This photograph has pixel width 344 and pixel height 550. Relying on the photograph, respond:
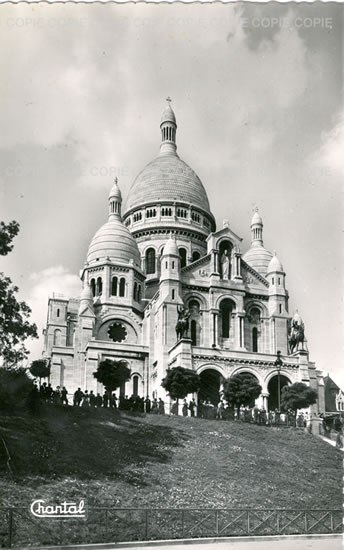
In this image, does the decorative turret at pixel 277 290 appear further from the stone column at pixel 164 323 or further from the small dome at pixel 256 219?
the small dome at pixel 256 219

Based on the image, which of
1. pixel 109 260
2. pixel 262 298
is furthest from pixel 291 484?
pixel 109 260

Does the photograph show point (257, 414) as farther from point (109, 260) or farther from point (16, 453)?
point (109, 260)

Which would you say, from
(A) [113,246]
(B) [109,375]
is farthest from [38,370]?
(A) [113,246]

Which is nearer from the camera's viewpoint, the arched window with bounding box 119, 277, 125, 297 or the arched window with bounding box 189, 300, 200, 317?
the arched window with bounding box 189, 300, 200, 317

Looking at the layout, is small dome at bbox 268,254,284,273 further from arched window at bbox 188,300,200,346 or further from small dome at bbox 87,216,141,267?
small dome at bbox 87,216,141,267

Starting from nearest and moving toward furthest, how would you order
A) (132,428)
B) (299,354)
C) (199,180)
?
(132,428)
(299,354)
(199,180)

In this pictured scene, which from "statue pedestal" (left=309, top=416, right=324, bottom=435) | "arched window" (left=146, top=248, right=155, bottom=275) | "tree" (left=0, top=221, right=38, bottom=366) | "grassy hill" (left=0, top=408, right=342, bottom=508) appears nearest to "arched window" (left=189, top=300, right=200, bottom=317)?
"arched window" (left=146, top=248, right=155, bottom=275)

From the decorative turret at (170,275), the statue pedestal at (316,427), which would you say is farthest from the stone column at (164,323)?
the statue pedestal at (316,427)
